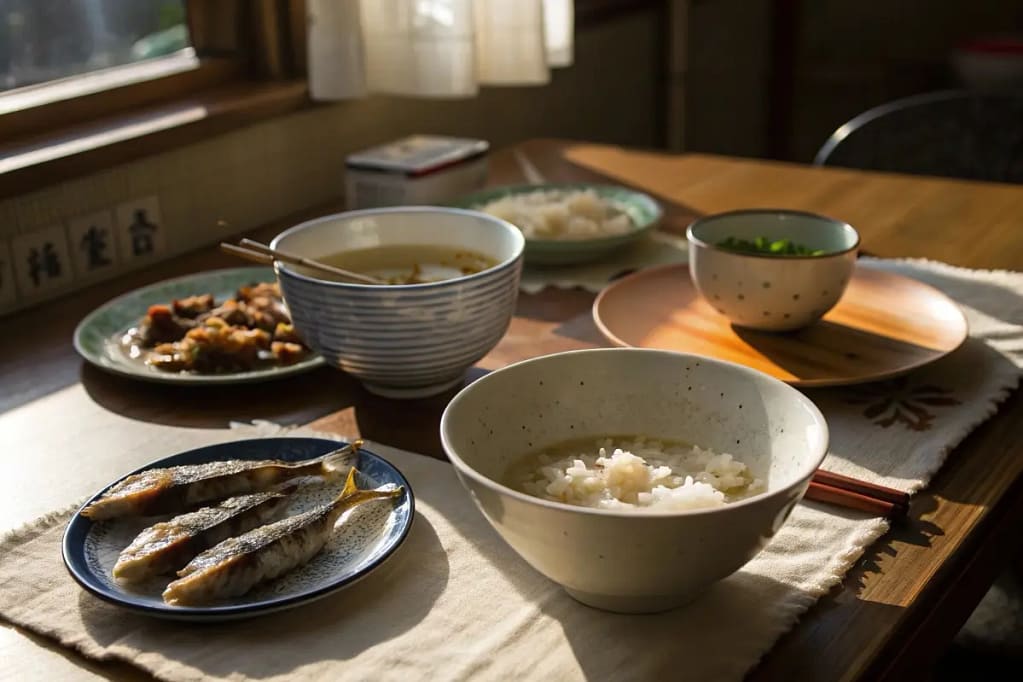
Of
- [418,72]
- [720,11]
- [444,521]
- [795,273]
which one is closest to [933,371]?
[795,273]

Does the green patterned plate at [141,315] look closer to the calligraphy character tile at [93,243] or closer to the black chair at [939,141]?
the calligraphy character tile at [93,243]

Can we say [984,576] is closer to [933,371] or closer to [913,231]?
[933,371]

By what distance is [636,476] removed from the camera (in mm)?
705

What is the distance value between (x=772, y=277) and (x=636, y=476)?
0.41m

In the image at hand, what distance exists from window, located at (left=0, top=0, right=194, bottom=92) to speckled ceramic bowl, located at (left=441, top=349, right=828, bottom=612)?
970 mm

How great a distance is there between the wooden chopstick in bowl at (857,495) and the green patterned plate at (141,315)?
18.5 inches

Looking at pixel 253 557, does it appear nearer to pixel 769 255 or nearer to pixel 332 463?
pixel 332 463

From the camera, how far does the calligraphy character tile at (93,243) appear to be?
135 centimetres

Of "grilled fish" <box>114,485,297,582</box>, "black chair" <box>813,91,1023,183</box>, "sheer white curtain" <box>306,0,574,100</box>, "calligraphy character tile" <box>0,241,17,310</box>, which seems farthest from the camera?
"black chair" <box>813,91,1023,183</box>

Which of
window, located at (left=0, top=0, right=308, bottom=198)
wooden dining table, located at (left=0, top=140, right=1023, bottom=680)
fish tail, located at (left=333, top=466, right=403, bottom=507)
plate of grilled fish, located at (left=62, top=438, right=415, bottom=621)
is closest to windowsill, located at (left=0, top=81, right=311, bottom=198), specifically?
window, located at (left=0, top=0, right=308, bottom=198)

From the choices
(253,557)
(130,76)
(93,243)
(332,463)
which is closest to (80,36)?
(130,76)

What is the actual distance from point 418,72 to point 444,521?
40.8 inches

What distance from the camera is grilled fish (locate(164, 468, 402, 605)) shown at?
701 mm

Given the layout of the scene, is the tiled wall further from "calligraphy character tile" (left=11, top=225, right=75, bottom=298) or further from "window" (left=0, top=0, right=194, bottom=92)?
"window" (left=0, top=0, right=194, bottom=92)
